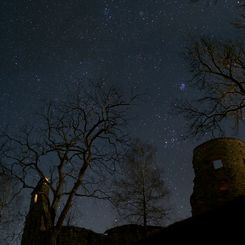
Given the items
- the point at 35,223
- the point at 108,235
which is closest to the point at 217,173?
the point at 108,235

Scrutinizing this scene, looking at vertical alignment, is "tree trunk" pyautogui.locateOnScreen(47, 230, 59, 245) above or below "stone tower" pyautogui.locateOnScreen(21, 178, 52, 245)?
below

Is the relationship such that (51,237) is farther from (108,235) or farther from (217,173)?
(217,173)

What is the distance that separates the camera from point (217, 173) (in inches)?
934

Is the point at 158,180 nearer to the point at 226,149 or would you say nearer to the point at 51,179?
the point at 226,149

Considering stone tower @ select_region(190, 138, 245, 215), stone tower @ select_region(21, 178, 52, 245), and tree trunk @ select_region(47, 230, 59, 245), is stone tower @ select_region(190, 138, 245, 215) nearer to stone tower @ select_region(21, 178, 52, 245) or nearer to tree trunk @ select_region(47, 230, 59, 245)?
stone tower @ select_region(21, 178, 52, 245)

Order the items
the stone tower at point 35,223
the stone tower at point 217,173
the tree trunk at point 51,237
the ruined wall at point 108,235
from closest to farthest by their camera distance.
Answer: the tree trunk at point 51,237, the ruined wall at point 108,235, the stone tower at point 35,223, the stone tower at point 217,173

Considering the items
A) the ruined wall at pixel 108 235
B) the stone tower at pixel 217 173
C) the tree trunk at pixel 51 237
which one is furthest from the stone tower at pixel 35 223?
the stone tower at pixel 217 173

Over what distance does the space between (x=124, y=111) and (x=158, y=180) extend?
28.4ft

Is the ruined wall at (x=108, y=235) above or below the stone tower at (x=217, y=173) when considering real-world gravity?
below

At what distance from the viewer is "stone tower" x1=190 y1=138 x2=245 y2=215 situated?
22891mm

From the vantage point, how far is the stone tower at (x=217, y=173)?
22.9 meters

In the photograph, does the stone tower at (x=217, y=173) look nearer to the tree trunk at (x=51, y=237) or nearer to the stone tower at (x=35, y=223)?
the stone tower at (x=35, y=223)

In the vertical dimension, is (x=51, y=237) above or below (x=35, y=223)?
below

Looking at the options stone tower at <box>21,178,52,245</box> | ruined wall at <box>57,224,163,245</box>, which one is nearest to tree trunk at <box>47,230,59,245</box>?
stone tower at <box>21,178,52,245</box>
